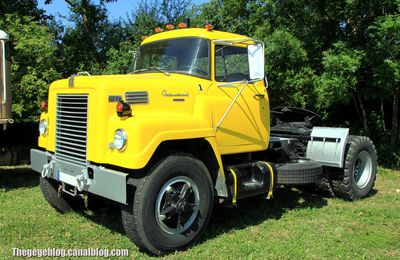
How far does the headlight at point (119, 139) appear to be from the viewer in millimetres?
4480

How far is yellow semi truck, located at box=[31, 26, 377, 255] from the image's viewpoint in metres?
4.61

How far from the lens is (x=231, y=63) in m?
5.93

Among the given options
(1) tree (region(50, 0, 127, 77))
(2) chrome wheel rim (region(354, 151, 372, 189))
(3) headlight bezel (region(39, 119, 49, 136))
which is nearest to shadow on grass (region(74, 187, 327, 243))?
(2) chrome wheel rim (region(354, 151, 372, 189))

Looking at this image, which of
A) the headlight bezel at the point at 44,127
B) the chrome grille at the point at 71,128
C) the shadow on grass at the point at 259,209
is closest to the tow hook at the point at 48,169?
the chrome grille at the point at 71,128

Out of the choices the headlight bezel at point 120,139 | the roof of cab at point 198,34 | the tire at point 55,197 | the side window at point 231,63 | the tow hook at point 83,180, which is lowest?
the tire at point 55,197

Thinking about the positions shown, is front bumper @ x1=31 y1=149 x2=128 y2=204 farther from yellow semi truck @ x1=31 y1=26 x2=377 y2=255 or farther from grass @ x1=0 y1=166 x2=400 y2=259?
grass @ x1=0 y1=166 x2=400 y2=259

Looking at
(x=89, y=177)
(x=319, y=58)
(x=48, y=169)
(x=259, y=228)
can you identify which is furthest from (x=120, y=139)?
(x=319, y=58)

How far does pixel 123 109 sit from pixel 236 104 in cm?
180

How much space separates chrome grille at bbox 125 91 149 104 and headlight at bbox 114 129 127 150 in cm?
44

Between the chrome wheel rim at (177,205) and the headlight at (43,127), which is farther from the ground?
the headlight at (43,127)

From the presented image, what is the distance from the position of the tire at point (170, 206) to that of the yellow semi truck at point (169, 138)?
12 mm

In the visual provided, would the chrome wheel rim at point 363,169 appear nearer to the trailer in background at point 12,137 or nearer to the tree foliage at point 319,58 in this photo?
the tree foliage at point 319,58

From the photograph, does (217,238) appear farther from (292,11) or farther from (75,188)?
(292,11)

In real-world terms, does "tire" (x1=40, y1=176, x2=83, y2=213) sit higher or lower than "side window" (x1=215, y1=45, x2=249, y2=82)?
lower
